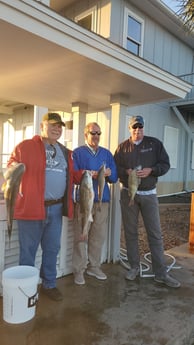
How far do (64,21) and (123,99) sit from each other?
5.84 feet

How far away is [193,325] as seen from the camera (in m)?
2.83

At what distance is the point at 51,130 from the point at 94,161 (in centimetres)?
75

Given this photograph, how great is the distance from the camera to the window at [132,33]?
8531 millimetres

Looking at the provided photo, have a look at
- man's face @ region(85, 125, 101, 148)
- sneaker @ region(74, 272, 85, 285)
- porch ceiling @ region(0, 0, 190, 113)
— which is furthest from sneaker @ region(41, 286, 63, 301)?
porch ceiling @ region(0, 0, 190, 113)

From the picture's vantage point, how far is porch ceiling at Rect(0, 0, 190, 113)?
255 cm

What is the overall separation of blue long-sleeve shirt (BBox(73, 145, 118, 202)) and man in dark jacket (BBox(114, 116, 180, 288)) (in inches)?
8.6

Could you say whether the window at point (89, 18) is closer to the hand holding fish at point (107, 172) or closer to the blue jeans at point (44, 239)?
the hand holding fish at point (107, 172)

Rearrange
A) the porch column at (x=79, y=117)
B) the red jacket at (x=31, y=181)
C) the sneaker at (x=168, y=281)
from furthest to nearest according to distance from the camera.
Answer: the porch column at (x=79, y=117) → the sneaker at (x=168, y=281) → the red jacket at (x=31, y=181)

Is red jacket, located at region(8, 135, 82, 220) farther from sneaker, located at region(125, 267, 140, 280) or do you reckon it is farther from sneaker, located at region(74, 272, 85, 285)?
sneaker, located at region(125, 267, 140, 280)

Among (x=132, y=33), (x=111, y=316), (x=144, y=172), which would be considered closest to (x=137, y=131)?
(x=144, y=172)

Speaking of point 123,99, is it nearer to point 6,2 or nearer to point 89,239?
point 89,239

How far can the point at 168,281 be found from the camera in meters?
3.69

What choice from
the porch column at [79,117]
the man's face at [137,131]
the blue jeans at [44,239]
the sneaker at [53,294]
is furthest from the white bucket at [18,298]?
the porch column at [79,117]

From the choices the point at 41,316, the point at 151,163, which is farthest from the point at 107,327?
the point at 151,163
